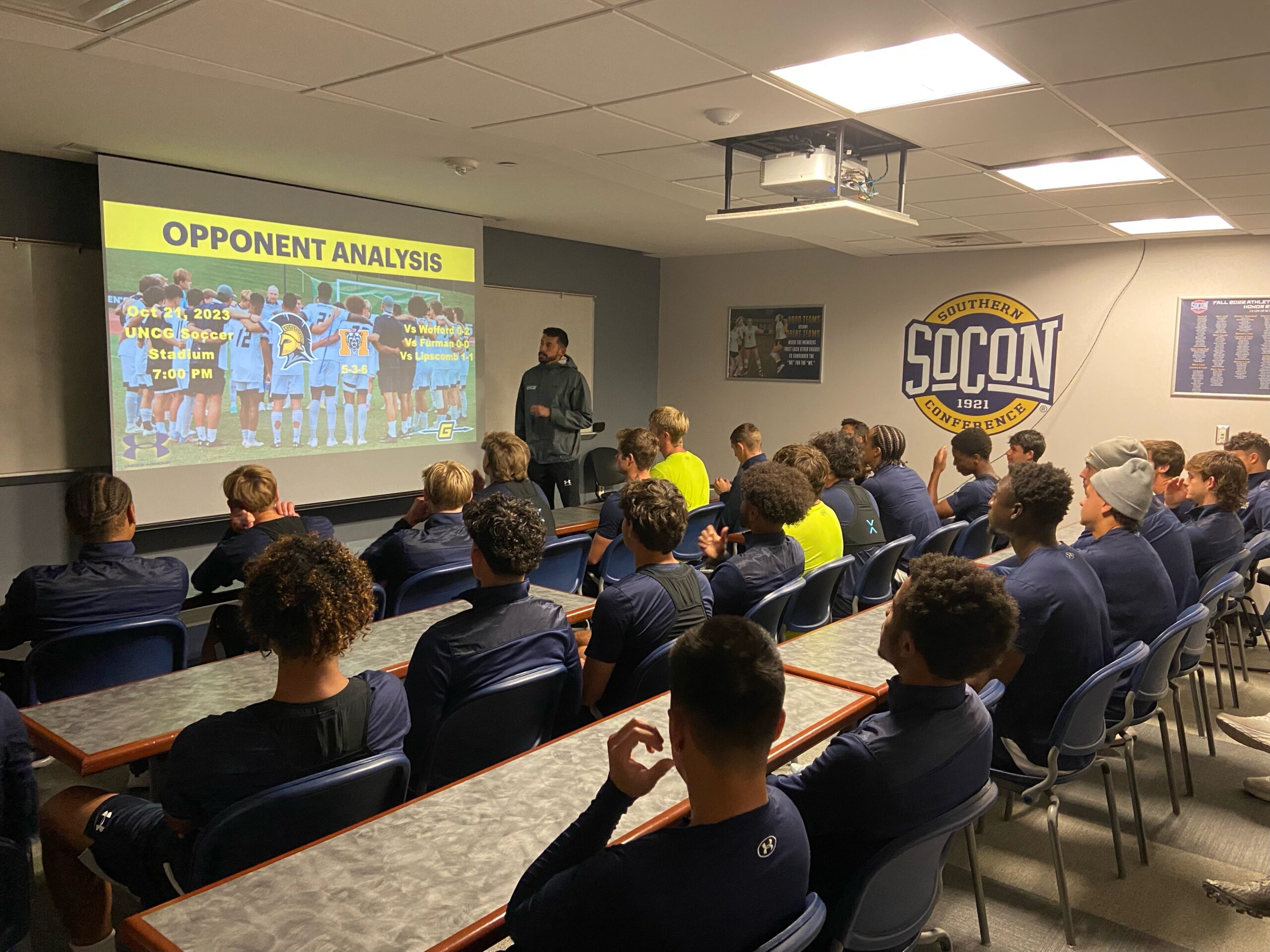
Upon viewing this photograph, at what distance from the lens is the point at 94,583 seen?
273cm

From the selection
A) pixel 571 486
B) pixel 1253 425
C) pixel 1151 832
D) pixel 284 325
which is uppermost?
pixel 284 325

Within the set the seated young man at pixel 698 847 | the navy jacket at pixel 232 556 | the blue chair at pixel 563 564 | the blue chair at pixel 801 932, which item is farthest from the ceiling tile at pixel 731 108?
the blue chair at pixel 801 932

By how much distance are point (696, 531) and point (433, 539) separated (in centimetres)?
191

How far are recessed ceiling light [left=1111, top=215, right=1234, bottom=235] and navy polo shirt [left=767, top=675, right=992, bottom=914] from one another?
195 inches

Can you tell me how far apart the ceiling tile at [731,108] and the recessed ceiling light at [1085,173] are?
4.41ft

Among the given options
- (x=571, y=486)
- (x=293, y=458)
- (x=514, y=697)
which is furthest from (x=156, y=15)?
(x=571, y=486)

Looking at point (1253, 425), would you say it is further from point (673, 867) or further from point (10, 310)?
point (10, 310)

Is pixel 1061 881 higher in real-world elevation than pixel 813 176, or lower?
lower

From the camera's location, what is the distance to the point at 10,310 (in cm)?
470

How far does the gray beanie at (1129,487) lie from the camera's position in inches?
114

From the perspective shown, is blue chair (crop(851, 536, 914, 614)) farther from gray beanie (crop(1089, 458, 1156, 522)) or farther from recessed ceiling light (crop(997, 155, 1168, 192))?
recessed ceiling light (crop(997, 155, 1168, 192))

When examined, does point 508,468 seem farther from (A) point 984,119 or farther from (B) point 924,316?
(B) point 924,316

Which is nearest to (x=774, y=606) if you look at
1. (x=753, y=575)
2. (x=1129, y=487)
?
(x=753, y=575)

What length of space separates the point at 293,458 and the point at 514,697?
421 centimetres
